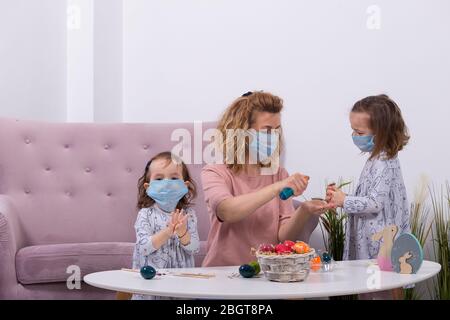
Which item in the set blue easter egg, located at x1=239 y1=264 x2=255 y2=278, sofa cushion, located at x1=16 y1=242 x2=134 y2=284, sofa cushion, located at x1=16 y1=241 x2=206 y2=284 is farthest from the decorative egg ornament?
sofa cushion, located at x1=16 y1=242 x2=134 y2=284

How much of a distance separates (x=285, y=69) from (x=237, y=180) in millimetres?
Answer: 1503

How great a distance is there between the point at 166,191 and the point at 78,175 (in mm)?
1037

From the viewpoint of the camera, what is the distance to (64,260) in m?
2.89

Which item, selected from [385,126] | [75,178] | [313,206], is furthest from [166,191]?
[75,178]

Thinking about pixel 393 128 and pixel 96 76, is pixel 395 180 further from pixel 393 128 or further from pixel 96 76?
pixel 96 76

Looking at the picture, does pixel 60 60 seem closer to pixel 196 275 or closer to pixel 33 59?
pixel 33 59

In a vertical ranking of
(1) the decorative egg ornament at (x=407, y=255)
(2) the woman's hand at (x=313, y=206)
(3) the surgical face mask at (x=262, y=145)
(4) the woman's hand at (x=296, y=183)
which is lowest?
(1) the decorative egg ornament at (x=407, y=255)

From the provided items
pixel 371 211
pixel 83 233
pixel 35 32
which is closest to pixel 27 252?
pixel 83 233

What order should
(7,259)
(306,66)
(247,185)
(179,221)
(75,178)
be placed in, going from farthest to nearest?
(306,66), (75,178), (7,259), (247,185), (179,221)

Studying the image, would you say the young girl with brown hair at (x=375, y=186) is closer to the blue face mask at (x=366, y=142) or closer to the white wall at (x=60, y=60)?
the blue face mask at (x=366, y=142)

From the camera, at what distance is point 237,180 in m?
2.47

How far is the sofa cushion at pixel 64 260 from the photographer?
2.86 meters

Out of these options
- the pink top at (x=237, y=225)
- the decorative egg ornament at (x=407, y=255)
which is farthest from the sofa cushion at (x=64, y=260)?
the decorative egg ornament at (x=407, y=255)

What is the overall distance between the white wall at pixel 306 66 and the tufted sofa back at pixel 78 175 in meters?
0.52
